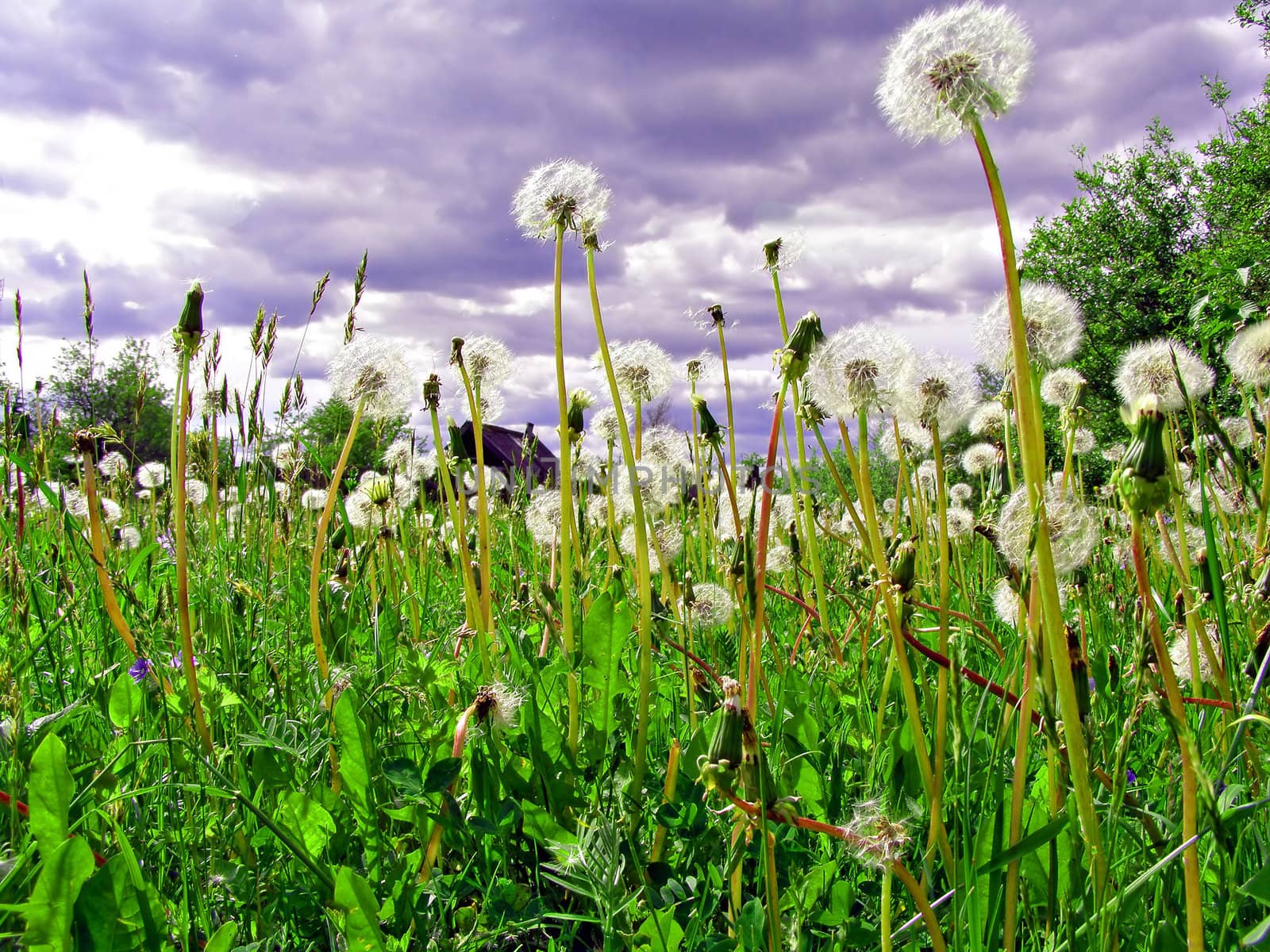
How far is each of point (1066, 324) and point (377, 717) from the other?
5.30ft

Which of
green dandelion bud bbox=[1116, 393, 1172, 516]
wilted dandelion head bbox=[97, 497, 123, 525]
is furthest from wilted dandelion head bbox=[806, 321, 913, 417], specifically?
wilted dandelion head bbox=[97, 497, 123, 525]

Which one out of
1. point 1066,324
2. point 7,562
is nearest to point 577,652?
point 1066,324

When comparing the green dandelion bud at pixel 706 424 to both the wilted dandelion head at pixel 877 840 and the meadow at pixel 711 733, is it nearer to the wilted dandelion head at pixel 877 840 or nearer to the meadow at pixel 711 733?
the meadow at pixel 711 733

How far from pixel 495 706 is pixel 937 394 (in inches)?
39.5

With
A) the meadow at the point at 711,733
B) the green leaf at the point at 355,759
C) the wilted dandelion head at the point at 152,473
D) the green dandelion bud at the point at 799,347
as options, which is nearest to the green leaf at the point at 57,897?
the meadow at the point at 711,733

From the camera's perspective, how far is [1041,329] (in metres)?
1.42

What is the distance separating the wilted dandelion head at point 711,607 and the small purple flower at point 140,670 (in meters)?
1.23

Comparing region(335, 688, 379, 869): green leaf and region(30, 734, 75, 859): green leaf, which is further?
region(335, 688, 379, 869): green leaf

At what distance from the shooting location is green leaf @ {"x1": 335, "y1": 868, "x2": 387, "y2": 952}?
3.54 feet

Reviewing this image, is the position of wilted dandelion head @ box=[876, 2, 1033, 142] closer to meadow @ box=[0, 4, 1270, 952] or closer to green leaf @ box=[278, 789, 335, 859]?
meadow @ box=[0, 4, 1270, 952]

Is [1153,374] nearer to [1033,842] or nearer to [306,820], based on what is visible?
[1033,842]

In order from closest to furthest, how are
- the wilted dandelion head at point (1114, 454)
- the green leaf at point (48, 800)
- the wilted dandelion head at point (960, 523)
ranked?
the green leaf at point (48, 800) < the wilted dandelion head at point (1114, 454) < the wilted dandelion head at point (960, 523)

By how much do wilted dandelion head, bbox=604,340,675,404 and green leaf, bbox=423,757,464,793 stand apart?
118cm

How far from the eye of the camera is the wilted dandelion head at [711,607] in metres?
2.10
